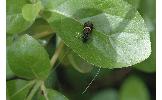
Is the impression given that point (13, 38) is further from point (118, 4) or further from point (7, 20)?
point (118, 4)

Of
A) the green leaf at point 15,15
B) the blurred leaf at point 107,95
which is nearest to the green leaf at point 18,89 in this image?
the green leaf at point 15,15

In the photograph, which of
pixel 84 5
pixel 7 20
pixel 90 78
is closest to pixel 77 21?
pixel 84 5

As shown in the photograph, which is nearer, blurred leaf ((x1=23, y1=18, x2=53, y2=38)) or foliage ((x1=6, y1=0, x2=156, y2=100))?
foliage ((x1=6, y1=0, x2=156, y2=100))

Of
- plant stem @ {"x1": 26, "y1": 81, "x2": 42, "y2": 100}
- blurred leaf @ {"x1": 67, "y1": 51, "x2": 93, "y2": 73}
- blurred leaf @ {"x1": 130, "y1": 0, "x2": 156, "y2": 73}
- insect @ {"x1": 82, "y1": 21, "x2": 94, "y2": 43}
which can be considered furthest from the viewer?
blurred leaf @ {"x1": 130, "y1": 0, "x2": 156, "y2": 73}

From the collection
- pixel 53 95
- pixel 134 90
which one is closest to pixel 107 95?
pixel 134 90

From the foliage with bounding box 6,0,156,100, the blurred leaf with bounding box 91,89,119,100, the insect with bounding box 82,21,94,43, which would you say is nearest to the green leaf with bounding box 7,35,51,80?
the foliage with bounding box 6,0,156,100

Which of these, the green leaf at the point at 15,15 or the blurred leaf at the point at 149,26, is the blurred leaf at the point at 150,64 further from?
the green leaf at the point at 15,15

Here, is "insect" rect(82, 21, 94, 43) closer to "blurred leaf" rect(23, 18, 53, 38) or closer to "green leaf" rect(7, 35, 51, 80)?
"green leaf" rect(7, 35, 51, 80)
